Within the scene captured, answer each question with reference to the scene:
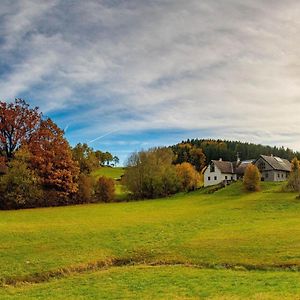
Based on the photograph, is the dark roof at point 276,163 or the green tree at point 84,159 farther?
the dark roof at point 276,163

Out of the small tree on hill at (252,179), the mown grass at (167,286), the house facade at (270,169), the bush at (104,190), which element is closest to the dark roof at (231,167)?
the house facade at (270,169)

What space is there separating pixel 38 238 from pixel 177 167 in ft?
211

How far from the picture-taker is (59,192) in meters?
79.2

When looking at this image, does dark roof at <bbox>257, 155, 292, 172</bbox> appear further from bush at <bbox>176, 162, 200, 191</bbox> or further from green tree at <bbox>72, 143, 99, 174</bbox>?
green tree at <bbox>72, 143, 99, 174</bbox>

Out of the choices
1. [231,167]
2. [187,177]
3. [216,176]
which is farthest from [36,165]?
[231,167]

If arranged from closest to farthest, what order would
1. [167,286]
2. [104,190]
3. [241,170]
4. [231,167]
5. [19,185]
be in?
[167,286], [19,185], [104,190], [241,170], [231,167]

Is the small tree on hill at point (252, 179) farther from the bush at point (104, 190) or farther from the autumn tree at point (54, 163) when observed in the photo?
the autumn tree at point (54, 163)

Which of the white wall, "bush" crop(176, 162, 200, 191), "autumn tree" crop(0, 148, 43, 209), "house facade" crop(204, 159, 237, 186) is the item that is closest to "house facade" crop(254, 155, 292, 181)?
"house facade" crop(204, 159, 237, 186)

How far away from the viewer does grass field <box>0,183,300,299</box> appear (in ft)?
73.3

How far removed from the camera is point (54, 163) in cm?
8025

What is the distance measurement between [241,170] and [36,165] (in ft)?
190

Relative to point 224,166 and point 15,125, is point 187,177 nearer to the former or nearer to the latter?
point 224,166

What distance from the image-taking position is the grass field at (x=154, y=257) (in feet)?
73.3

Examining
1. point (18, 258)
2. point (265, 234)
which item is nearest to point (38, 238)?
point (18, 258)
